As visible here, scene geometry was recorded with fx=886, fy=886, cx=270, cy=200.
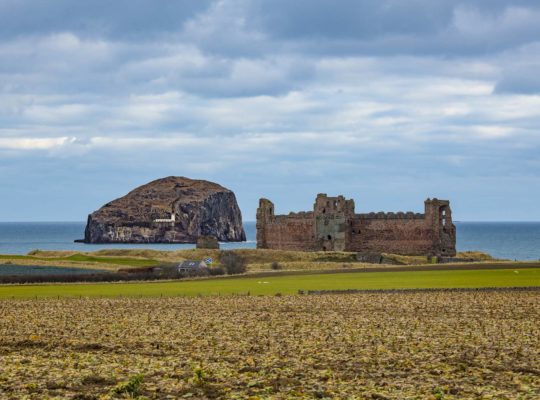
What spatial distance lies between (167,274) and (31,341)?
3377 cm

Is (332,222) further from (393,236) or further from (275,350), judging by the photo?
(275,350)

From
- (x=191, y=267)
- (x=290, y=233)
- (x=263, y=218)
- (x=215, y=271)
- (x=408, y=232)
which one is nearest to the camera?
(x=215, y=271)

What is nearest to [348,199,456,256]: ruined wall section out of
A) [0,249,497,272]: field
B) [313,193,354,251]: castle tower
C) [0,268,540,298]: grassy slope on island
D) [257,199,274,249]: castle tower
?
[313,193,354,251]: castle tower

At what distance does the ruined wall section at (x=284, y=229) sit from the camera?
9394 cm

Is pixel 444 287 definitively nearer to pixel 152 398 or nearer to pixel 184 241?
pixel 152 398

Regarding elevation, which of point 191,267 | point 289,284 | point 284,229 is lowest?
point 289,284

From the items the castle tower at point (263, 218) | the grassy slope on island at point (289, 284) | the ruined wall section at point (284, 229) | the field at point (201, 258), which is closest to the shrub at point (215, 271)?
the grassy slope on island at point (289, 284)

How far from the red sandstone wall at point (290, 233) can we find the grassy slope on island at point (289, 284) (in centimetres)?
3699

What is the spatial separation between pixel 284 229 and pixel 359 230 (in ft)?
31.0

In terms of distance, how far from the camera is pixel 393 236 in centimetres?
8806

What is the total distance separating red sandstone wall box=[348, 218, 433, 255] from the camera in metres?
86.9

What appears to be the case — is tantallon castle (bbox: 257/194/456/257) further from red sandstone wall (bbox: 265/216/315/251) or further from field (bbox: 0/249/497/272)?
field (bbox: 0/249/497/272)

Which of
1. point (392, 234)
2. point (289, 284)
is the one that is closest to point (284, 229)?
point (392, 234)

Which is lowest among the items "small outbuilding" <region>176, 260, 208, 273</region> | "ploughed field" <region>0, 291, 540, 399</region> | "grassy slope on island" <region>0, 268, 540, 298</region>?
"ploughed field" <region>0, 291, 540, 399</region>
